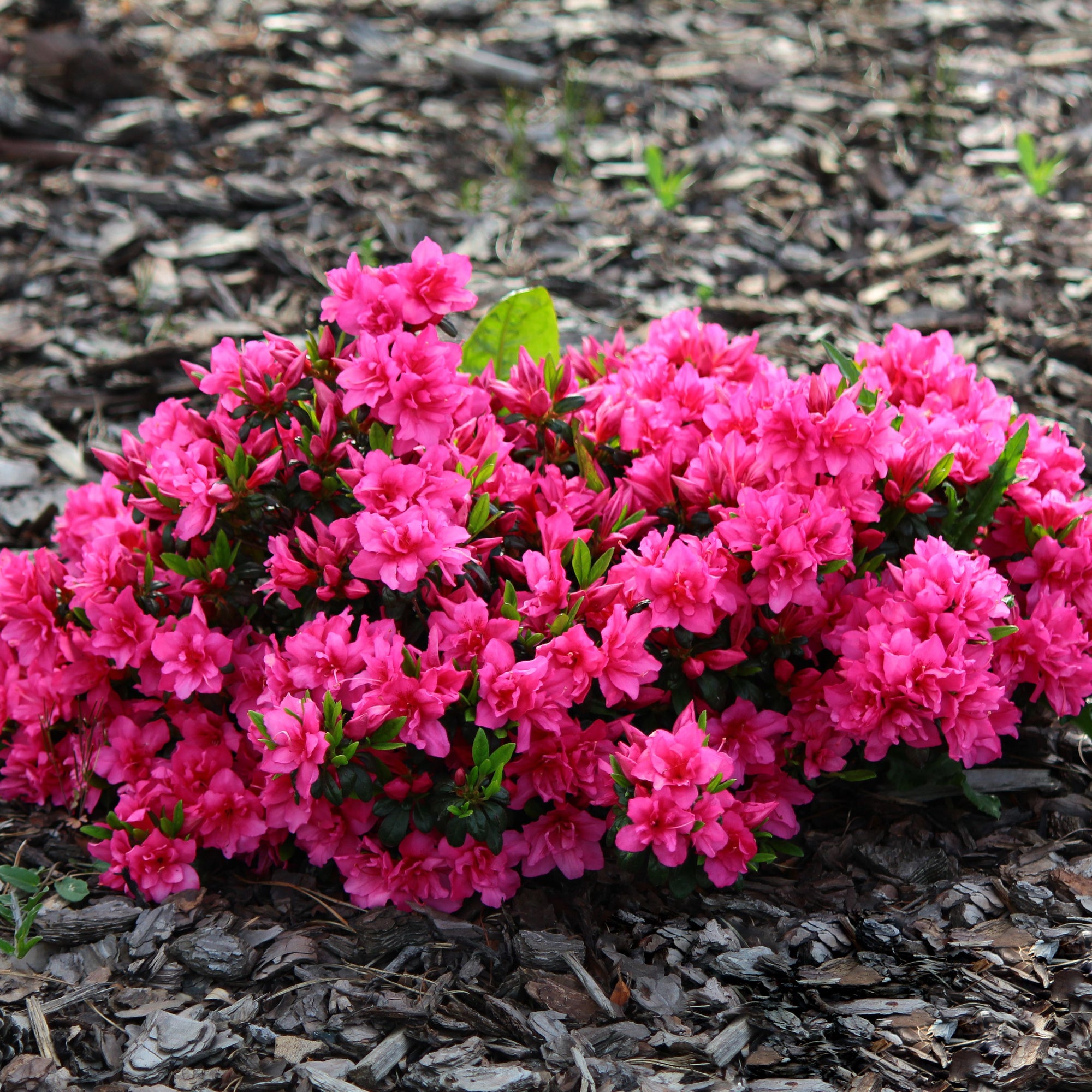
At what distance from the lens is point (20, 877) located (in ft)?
7.92

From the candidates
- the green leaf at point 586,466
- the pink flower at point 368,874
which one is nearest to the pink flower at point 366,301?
the green leaf at point 586,466

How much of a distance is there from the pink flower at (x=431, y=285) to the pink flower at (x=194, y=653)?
0.73 metres

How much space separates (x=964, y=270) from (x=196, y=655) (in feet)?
11.2

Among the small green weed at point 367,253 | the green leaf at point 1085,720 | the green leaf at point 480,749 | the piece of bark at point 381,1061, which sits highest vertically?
the small green weed at point 367,253

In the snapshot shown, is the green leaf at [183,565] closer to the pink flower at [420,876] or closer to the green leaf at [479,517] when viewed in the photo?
the green leaf at [479,517]

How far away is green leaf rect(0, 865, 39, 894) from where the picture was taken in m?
2.40

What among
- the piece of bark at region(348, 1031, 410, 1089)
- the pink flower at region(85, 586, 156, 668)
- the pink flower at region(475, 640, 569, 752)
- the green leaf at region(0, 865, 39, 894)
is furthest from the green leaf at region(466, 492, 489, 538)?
the green leaf at region(0, 865, 39, 894)

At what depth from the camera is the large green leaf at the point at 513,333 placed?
2.95m

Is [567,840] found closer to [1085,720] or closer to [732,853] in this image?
[732,853]

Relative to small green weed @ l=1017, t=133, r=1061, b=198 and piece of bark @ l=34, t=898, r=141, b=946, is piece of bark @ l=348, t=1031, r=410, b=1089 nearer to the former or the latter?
piece of bark @ l=34, t=898, r=141, b=946

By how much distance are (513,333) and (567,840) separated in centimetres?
130

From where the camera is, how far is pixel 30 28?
5.89m

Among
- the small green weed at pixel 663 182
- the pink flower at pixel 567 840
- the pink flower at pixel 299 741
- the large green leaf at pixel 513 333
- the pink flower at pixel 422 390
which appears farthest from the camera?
the small green weed at pixel 663 182

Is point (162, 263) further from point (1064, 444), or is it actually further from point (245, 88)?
point (1064, 444)
